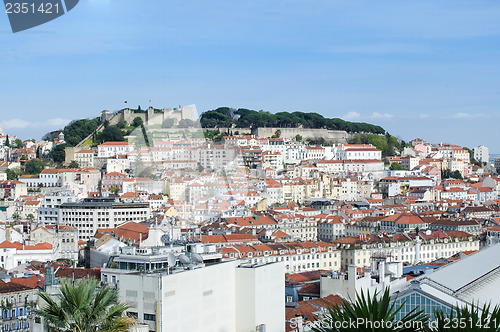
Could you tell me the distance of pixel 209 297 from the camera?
9.85 m

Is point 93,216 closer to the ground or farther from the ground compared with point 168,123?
closer to the ground

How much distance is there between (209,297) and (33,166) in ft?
135

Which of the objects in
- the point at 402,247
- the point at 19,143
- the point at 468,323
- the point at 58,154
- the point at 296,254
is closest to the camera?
the point at 468,323

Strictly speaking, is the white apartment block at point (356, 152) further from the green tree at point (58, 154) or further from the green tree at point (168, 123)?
the green tree at point (58, 154)

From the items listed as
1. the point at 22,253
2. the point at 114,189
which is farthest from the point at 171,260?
the point at 114,189

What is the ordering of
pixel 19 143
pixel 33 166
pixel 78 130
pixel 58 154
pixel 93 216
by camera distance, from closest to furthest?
pixel 93 216
pixel 33 166
pixel 58 154
pixel 78 130
pixel 19 143

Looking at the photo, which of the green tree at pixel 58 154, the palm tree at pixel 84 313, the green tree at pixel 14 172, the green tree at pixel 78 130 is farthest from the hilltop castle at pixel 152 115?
the palm tree at pixel 84 313

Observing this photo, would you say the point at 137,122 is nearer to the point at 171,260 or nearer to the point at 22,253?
the point at 22,253

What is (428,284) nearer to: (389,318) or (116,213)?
(389,318)

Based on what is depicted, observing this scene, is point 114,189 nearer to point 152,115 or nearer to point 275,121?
point 152,115

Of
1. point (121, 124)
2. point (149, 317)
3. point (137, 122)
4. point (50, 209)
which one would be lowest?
point (50, 209)

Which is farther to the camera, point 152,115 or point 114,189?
point 152,115

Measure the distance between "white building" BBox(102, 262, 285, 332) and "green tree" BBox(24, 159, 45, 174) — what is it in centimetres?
3947

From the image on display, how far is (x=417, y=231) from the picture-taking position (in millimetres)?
27906
